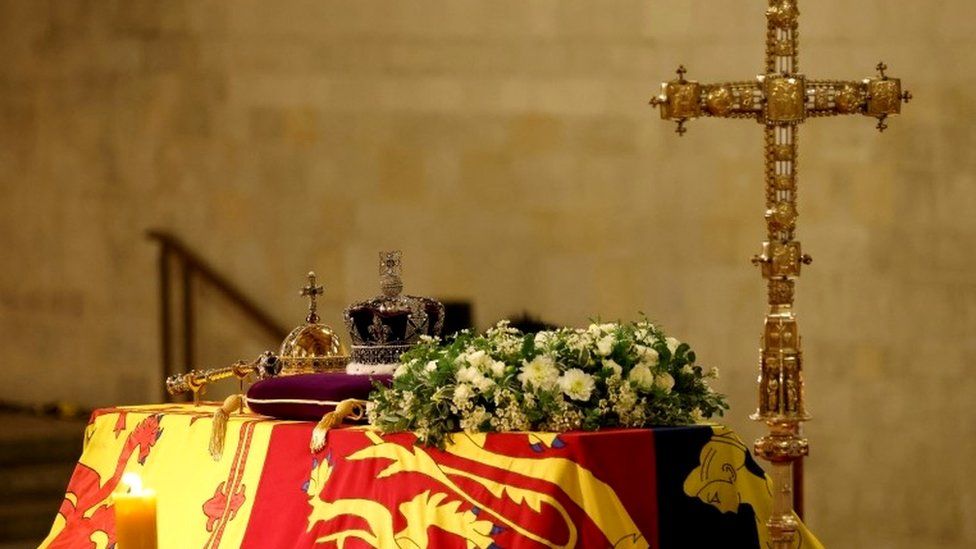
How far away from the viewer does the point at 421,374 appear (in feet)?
12.8

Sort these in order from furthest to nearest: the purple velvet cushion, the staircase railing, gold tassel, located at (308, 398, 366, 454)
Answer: the staircase railing
the purple velvet cushion
gold tassel, located at (308, 398, 366, 454)

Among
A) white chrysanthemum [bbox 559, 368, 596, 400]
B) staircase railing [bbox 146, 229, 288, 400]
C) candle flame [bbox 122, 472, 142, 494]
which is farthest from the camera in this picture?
staircase railing [bbox 146, 229, 288, 400]

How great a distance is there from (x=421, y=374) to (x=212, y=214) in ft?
14.7

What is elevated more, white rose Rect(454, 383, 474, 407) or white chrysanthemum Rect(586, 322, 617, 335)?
white chrysanthemum Rect(586, 322, 617, 335)

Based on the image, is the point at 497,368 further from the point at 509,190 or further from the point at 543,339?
the point at 509,190

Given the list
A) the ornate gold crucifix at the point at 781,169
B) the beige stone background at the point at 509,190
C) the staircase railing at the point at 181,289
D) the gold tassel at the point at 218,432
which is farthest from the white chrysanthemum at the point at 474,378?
the staircase railing at the point at 181,289

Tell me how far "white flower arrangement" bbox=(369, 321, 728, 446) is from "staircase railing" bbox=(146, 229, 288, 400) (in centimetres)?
425

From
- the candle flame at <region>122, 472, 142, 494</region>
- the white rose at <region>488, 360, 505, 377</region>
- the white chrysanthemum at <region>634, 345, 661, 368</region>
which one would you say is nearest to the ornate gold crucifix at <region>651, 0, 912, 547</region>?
the white chrysanthemum at <region>634, 345, 661, 368</region>

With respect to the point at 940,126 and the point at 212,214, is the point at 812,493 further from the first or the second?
the point at 212,214

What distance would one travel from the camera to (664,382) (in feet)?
12.6

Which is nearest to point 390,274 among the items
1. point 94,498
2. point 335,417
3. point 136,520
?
point 335,417

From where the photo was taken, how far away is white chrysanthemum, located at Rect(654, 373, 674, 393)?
3836 millimetres

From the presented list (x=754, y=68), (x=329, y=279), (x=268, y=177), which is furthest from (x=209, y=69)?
(x=754, y=68)

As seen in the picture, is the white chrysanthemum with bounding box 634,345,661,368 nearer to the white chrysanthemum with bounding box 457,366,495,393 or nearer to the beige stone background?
the white chrysanthemum with bounding box 457,366,495,393
